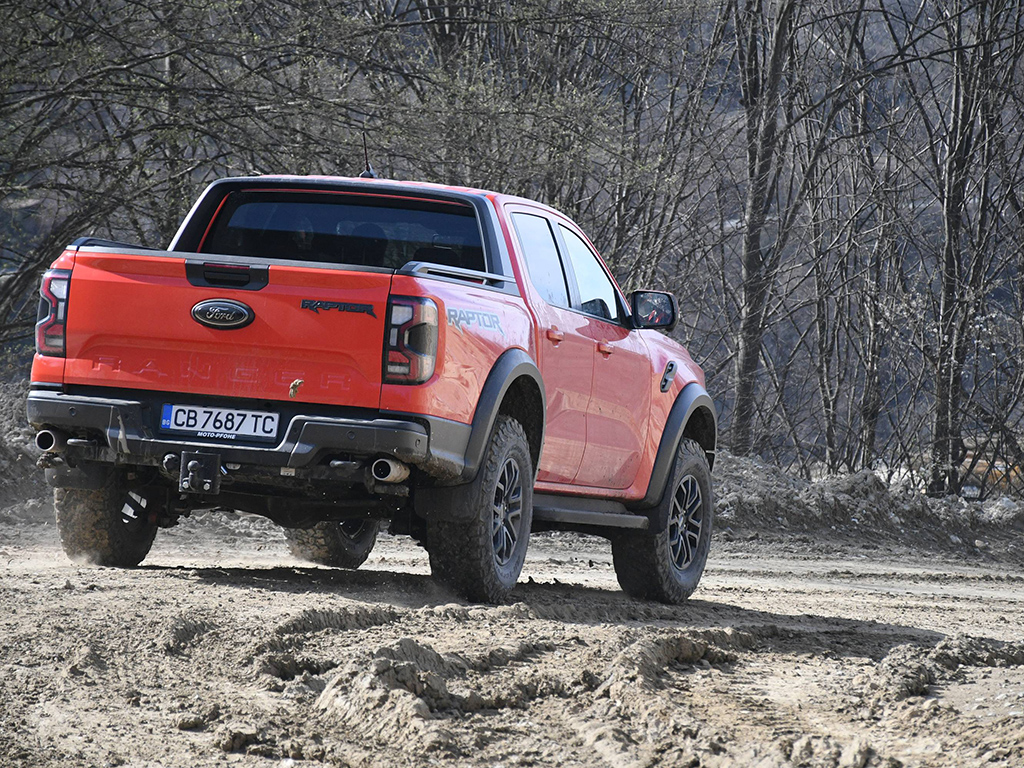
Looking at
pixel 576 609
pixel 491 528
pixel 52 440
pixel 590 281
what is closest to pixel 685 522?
pixel 590 281

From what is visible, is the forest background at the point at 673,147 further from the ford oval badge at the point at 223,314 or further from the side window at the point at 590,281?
the ford oval badge at the point at 223,314

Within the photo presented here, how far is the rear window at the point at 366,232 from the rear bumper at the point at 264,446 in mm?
1304

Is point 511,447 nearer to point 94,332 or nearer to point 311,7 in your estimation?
point 94,332

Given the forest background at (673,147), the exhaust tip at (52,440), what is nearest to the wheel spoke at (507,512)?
the exhaust tip at (52,440)

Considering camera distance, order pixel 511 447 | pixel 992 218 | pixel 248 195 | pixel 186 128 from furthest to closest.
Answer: pixel 992 218 → pixel 186 128 → pixel 248 195 → pixel 511 447

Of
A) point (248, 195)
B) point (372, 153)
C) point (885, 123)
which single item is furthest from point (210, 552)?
point (885, 123)

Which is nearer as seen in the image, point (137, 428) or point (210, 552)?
point (137, 428)

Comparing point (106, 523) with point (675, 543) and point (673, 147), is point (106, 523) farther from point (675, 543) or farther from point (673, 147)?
point (673, 147)

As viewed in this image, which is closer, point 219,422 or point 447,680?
point 447,680

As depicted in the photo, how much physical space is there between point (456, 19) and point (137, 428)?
9.12 metres

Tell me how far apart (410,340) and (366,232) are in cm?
145

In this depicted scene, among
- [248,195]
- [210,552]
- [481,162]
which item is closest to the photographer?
[248,195]

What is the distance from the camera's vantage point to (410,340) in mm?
5660

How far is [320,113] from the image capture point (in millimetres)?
12867
